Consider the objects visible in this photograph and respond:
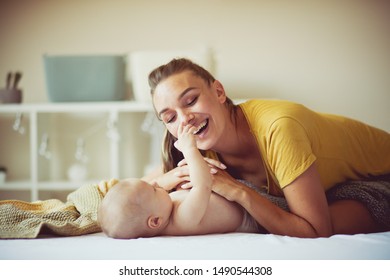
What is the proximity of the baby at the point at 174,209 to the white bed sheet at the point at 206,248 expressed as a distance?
0.04m

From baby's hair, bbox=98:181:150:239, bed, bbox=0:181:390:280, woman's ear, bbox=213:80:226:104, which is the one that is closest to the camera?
bed, bbox=0:181:390:280

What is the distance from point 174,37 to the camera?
7.72 feet

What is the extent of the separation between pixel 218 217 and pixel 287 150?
0.21 meters

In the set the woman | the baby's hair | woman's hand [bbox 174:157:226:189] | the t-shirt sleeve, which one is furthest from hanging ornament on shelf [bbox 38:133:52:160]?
the t-shirt sleeve

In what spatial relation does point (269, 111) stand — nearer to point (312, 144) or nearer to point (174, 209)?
point (312, 144)

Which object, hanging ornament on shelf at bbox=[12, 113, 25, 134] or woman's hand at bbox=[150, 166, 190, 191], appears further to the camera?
hanging ornament on shelf at bbox=[12, 113, 25, 134]

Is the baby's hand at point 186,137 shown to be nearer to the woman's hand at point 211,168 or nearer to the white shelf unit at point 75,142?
the woman's hand at point 211,168

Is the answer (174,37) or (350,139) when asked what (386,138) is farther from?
(174,37)

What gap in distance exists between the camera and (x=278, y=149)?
0.97 metres

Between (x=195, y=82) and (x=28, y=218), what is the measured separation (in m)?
0.50

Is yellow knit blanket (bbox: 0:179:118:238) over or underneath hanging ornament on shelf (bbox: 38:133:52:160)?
over

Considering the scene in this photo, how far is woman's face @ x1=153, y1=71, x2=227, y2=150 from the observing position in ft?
3.42

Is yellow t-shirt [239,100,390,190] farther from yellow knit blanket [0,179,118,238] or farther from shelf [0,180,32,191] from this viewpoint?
shelf [0,180,32,191]

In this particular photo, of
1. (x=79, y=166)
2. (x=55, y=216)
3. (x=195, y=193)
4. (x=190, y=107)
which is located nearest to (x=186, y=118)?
(x=190, y=107)
